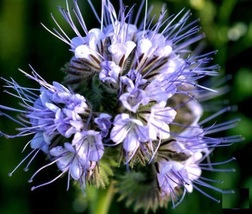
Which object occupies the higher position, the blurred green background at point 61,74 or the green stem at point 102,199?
the blurred green background at point 61,74

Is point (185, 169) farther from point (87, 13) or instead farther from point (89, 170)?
point (87, 13)

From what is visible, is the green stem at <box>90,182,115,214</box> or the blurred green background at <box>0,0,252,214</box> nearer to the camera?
the green stem at <box>90,182,115,214</box>

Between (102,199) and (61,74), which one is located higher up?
(61,74)

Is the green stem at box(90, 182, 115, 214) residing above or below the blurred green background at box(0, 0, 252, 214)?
below

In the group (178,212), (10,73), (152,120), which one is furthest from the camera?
(10,73)

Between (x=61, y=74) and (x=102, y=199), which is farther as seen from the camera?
(x=61, y=74)

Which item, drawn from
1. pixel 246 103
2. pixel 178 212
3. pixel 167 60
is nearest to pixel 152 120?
pixel 167 60

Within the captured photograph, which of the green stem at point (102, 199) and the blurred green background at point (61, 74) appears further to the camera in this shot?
the blurred green background at point (61, 74)

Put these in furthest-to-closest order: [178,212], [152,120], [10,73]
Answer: [10,73]
[178,212]
[152,120]
